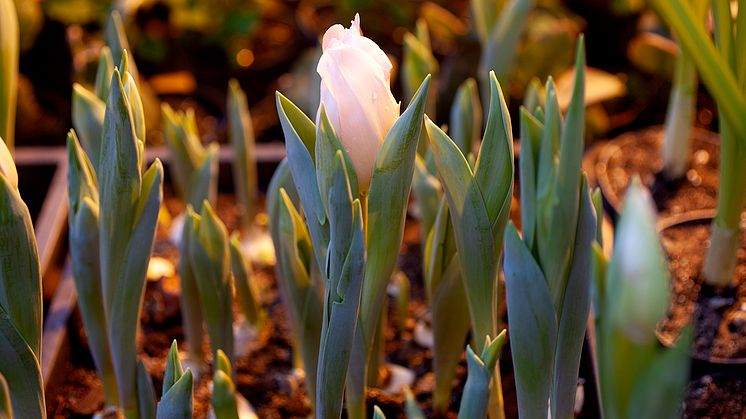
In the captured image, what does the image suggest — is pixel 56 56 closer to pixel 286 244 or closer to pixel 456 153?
pixel 286 244

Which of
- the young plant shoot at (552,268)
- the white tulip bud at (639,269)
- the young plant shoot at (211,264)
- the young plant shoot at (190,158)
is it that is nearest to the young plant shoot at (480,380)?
the young plant shoot at (552,268)

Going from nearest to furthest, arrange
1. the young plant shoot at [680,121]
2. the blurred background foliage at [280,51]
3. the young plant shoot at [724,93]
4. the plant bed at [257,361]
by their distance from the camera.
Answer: the young plant shoot at [724,93], the plant bed at [257,361], the young plant shoot at [680,121], the blurred background foliage at [280,51]

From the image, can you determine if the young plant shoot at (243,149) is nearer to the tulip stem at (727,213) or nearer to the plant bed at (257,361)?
the plant bed at (257,361)

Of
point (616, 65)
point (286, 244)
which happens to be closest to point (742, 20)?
point (286, 244)

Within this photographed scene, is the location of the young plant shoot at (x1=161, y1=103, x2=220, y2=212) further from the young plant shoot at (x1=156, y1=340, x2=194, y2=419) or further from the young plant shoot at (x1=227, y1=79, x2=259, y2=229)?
the young plant shoot at (x1=156, y1=340, x2=194, y2=419)

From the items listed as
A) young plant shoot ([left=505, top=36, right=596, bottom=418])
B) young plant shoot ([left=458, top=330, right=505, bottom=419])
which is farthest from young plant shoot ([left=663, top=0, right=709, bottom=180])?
young plant shoot ([left=458, top=330, right=505, bottom=419])

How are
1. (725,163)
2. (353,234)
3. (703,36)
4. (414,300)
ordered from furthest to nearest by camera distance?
(414,300) → (725,163) → (703,36) → (353,234)
